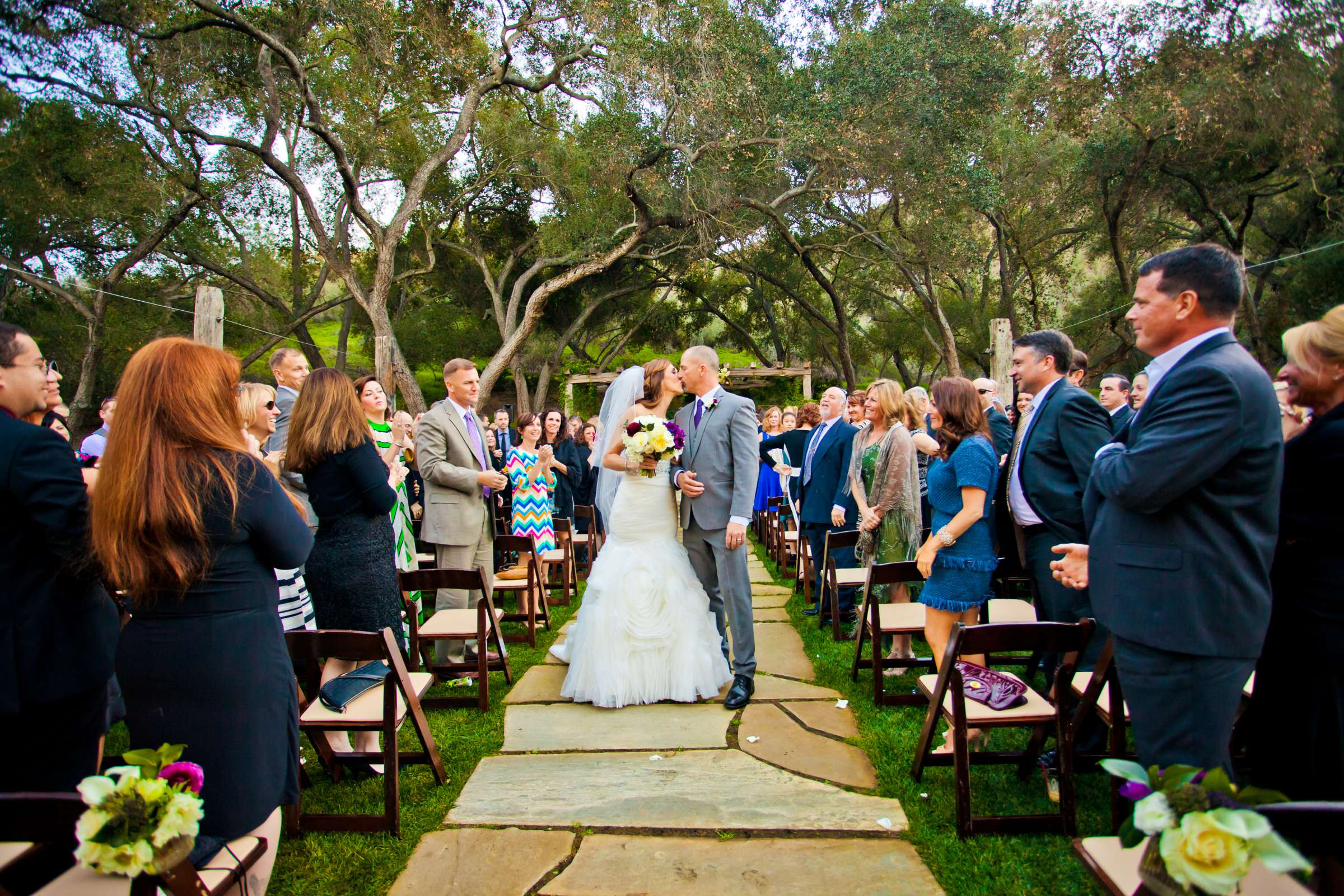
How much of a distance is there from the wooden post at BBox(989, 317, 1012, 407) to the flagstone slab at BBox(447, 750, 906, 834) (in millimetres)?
9354

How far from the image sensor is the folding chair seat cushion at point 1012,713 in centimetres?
302

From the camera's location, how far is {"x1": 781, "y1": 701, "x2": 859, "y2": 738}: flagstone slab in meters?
4.07

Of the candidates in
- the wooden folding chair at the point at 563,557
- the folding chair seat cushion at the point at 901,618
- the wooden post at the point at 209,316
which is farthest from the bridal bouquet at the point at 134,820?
the wooden post at the point at 209,316

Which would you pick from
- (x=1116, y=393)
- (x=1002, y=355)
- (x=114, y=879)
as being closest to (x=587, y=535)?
(x=1116, y=393)

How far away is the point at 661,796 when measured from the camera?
3322mm

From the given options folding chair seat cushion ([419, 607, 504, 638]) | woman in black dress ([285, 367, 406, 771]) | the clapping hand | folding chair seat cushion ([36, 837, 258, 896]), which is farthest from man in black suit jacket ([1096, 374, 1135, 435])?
folding chair seat cushion ([36, 837, 258, 896])

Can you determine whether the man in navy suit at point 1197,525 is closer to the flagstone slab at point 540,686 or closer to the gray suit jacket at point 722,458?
the gray suit jacket at point 722,458

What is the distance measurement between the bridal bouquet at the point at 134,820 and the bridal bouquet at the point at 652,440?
306 cm

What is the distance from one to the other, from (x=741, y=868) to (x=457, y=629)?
2472 millimetres

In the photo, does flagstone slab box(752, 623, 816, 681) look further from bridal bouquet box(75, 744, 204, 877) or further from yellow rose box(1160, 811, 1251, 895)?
bridal bouquet box(75, 744, 204, 877)

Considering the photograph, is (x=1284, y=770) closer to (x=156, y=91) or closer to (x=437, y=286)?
(x=156, y=91)

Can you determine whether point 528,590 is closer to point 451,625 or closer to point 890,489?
point 451,625

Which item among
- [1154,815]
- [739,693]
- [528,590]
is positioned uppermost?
[1154,815]

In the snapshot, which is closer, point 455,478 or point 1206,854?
point 1206,854
